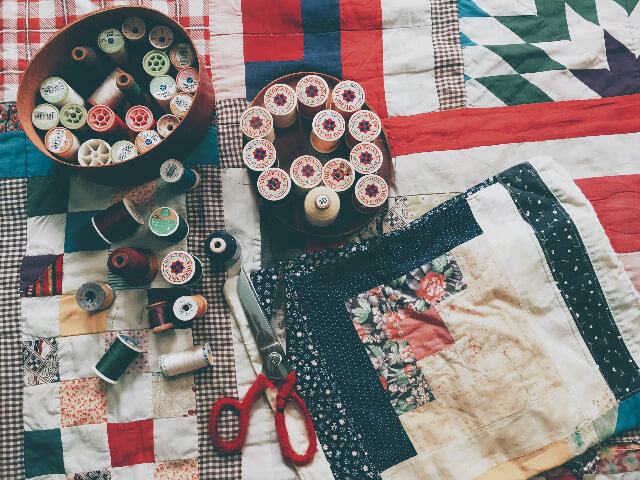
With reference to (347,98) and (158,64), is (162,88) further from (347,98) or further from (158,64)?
(347,98)

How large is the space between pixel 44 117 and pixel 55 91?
6 cm

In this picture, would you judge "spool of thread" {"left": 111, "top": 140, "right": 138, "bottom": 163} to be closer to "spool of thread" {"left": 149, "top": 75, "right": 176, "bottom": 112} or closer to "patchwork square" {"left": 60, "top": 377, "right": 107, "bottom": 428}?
"spool of thread" {"left": 149, "top": 75, "right": 176, "bottom": 112}

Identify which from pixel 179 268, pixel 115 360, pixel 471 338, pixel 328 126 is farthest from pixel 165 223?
pixel 471 338

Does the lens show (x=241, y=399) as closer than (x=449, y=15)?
Yes

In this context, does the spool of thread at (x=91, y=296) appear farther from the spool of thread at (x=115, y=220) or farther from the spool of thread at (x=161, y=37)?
the spool of thread at (x=161, y=37)

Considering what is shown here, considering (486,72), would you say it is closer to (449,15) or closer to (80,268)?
(449,15)

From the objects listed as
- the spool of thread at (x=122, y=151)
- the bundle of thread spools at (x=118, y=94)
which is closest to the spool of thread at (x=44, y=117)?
the bundle of thread spools at (x=118, y=94)

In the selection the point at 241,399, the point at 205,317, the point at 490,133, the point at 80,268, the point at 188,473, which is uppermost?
the point at 490,133

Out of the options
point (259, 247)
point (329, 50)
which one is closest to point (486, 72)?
point (329, 50)

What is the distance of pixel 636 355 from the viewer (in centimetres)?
109

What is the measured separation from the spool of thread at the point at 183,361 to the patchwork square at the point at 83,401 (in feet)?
0.48

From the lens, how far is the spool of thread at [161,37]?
3.59ft

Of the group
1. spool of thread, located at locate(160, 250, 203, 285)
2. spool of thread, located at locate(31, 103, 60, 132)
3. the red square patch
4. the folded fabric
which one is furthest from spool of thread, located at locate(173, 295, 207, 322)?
spool of thread, located at locate(31, 103, 60, 132)

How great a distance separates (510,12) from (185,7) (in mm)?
804
